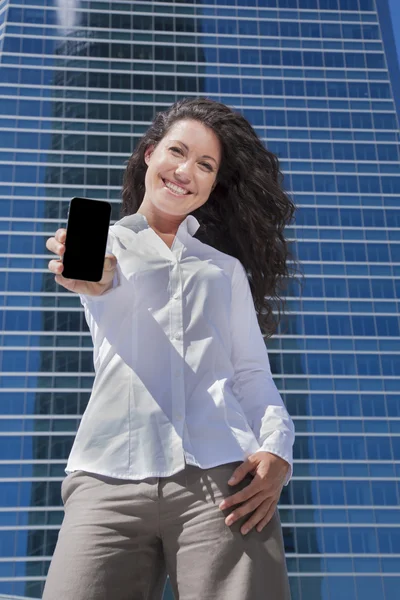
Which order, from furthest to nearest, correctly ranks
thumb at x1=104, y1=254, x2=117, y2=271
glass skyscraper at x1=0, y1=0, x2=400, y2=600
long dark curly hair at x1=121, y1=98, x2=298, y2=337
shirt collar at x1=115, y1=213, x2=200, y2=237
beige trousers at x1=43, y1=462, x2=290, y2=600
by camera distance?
glass skyscraper at x1=0, y1=0, x2=400, y2=600
long dark curly hair at x1=121, y1=98, x2=298, y2=337
shirt collar at x1=115, y1=213, x2=200, y2=237
thumb at x1=104, y1=254, x2=117, y2=271
beige trousers at x1=43, y1=462, x2=290, y2=600

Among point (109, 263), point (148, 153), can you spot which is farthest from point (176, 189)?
point (109, 263)

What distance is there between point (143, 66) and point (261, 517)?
7432 cm

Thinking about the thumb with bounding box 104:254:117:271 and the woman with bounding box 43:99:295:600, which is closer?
the woman with bounding box 43:99:295:600

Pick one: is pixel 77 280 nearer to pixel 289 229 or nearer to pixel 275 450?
pixel 275 450

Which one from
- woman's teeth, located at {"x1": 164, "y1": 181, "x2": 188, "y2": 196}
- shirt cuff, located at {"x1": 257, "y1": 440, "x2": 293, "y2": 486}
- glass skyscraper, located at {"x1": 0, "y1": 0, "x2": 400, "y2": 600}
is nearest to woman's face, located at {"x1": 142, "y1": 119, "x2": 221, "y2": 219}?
woman's teeth, located at {"x1": 164, "y1": 181, "x2": 188, "y2": 196}

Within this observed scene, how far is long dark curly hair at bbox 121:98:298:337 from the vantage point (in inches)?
108

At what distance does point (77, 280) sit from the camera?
2.09m

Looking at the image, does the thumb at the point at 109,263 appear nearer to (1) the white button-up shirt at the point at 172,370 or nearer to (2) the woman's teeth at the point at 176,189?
(1) the white button-up shirt at the point at 172,370

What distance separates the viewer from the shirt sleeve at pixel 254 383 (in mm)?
2178

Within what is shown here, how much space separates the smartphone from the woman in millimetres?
37

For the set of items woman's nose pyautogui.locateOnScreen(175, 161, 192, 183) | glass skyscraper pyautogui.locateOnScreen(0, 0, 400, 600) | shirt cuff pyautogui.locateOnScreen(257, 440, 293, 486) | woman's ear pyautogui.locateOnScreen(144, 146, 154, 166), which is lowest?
shirt cuff pyautogui.locateOnScreen(257, 440, 293, 486)

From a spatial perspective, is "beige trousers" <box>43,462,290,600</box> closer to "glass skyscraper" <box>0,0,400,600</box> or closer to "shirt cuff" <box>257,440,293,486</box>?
"shirt cuff" <box>257,440,293,486</box>

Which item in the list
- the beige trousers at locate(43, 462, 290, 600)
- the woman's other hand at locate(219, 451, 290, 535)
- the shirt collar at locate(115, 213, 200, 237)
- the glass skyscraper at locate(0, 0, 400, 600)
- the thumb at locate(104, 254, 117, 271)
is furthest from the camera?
the glass skyscraper at locate(0, 0, 400, 600)

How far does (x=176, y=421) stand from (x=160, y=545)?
0.99 feet
